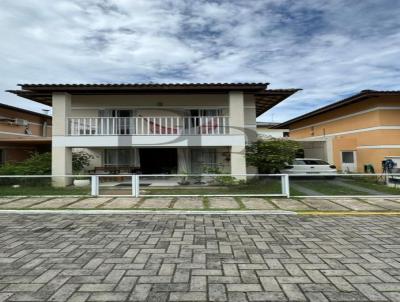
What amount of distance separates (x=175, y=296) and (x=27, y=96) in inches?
567

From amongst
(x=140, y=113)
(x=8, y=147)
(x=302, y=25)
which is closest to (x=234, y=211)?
(x=302, y=25)

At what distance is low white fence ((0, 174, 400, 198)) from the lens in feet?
32.7

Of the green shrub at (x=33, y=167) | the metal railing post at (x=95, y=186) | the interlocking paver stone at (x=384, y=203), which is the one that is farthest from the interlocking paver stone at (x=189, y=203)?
the green shrub at (x=33, y=167)

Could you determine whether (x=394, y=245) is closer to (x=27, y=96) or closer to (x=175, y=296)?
(x=175, y=296)

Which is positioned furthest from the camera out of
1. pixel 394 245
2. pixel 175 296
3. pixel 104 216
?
pixel 104 216

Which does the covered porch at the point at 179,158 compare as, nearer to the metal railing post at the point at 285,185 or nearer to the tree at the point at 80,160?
the tree at the point at 80,160

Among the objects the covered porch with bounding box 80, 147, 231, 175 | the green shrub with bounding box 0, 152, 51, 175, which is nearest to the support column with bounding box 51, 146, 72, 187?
the green shrub with bounding box 0, 152, 51, 175

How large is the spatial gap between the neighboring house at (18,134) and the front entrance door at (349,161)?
57.6 ft

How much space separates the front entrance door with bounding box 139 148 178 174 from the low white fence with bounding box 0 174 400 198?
2.50m

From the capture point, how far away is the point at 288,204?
28.4 feet

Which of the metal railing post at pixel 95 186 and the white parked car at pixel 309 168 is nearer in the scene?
the metal railing post at pixel 95 186

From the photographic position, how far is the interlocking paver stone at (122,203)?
848 cm

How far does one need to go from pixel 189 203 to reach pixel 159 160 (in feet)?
25.5

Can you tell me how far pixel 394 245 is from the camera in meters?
4.95
